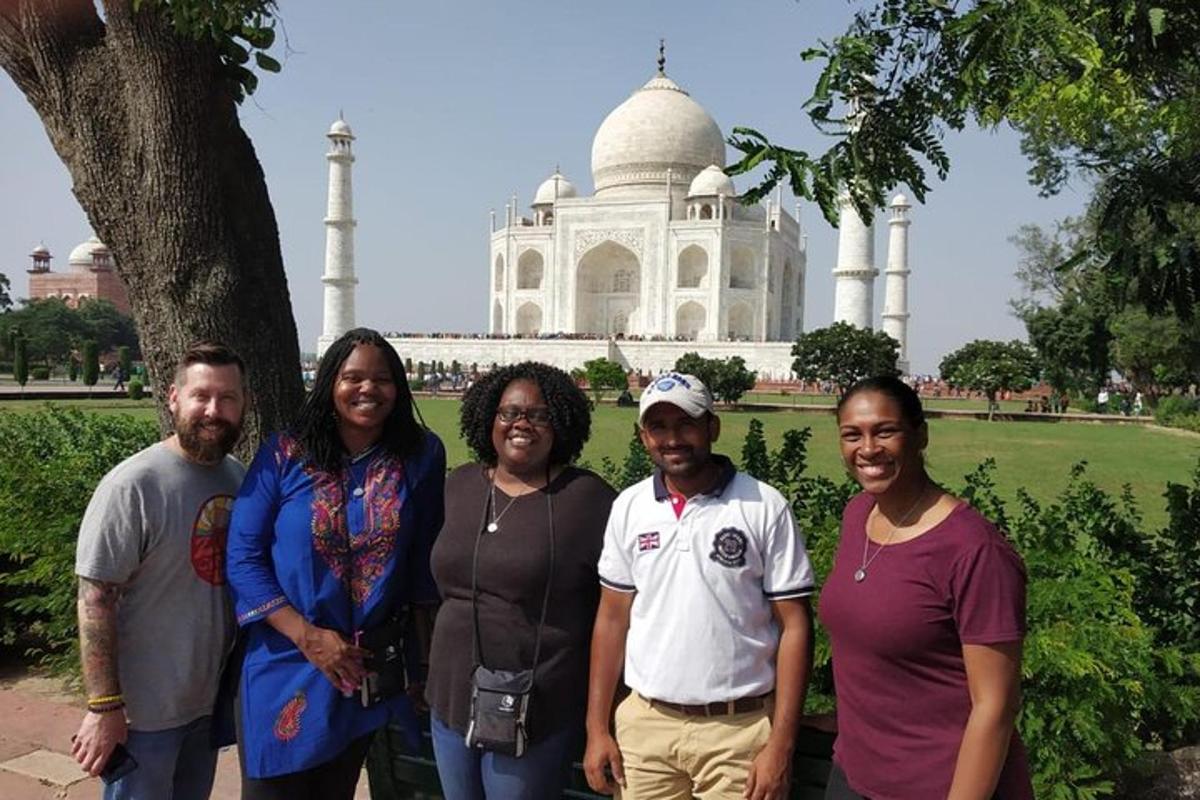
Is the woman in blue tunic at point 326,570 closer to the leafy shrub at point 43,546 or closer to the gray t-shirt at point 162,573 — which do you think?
the gray t-shirt at point 162,573

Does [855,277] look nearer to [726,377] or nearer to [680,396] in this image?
[726,377]

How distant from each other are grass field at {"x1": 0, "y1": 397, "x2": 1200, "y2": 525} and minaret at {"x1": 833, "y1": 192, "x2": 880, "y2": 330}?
17.8 metres

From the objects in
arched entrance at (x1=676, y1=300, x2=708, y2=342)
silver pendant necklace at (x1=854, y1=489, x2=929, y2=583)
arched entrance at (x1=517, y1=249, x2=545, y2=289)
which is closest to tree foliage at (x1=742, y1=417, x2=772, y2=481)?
silver pendant necklace at (x1=854, y1=489, x2=929, y2=583)

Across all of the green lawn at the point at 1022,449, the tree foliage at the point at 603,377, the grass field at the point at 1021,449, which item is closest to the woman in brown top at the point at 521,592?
the green lawn at the point at 1022,449

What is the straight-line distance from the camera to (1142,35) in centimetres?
213

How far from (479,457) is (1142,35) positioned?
185cm

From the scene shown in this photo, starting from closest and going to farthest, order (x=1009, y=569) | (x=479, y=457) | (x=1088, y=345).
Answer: (x=1009, y=569) → (x=479, y=457) → (x=1088, y=345)

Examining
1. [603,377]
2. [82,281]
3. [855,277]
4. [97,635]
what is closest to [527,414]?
[97,635]

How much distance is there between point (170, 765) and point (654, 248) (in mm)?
38951

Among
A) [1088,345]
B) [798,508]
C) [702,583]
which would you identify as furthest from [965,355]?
[702,583]

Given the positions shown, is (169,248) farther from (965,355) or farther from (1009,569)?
(965,355)

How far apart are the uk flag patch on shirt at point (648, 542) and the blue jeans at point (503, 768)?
42 centimetres

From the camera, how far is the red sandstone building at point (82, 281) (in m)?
57.4

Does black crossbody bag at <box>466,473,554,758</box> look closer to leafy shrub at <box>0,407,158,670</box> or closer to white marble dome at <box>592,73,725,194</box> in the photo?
leafy shrub at <box>0,407,158,670</box>
